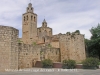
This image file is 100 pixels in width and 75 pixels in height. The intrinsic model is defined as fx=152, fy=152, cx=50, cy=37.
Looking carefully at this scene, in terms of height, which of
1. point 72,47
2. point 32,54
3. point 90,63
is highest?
point 72,47

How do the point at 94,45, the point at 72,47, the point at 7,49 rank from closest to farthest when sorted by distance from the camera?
the point at 7,49 → the point at 72,47 → the point at 94,45

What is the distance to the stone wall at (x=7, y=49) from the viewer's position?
578 inches

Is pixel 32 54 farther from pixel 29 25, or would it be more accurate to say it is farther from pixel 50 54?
pixel 29 25

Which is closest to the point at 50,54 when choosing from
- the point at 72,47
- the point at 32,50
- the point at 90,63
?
the point at 72,47

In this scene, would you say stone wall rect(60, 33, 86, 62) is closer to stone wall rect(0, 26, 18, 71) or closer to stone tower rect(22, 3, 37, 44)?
stone wall rect(0, 26, 18, 71)

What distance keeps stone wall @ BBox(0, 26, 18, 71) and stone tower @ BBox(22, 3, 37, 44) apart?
43.0m

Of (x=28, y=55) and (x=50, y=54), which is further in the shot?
(x=50, y=54)

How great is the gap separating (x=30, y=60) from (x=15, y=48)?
544 centimetres

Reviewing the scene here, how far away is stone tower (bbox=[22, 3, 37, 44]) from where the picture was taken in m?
59.5

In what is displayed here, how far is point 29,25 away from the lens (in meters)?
60.8

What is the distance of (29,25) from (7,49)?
1827 inches

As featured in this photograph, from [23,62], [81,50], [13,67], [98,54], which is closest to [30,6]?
[98,54]

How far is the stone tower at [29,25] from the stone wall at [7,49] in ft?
141

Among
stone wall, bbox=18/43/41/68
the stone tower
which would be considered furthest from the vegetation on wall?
the stone tower
